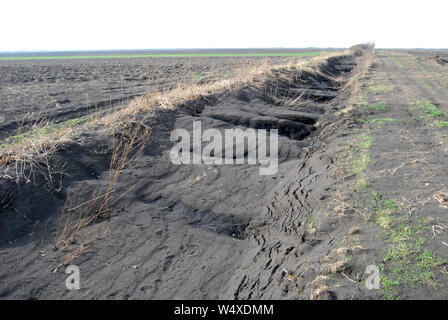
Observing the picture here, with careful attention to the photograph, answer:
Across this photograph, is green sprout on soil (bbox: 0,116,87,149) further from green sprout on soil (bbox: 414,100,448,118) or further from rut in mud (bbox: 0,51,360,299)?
green sprout on soil (bbox: 414,100,448,118)

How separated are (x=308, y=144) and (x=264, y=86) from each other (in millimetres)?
4670

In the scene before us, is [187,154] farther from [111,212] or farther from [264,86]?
[264,86]

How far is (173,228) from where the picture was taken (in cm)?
448

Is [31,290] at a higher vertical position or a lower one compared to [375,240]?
lower

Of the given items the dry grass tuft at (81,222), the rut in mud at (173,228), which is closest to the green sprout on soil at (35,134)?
the rut in mud at (173,228)

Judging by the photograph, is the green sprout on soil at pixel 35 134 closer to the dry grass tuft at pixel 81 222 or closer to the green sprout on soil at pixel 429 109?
the dry grass tuft at pixel 81 222

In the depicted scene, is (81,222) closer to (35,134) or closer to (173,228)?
(173,228)

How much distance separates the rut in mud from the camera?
342 cm

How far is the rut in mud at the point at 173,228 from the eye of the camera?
135 inches

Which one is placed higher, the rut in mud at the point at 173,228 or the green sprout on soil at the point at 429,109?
the green sprout on soil at the point at 429,109

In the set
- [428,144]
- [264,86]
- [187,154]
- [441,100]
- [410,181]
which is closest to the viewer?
[410,181]
